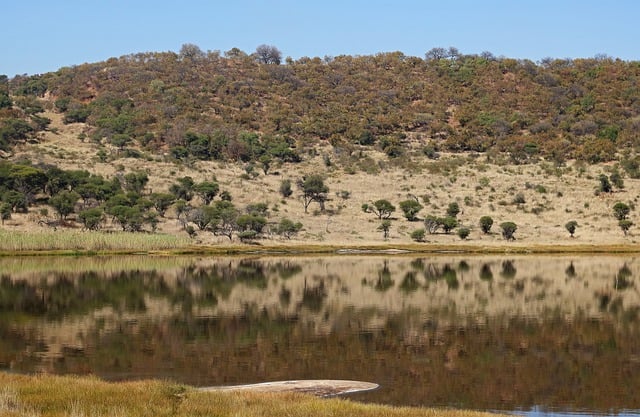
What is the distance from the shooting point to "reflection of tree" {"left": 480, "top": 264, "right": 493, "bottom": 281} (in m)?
53.0

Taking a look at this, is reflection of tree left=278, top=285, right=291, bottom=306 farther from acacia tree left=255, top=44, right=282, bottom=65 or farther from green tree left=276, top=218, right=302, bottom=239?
acacia tree left=255, top=44, right=282, bottom=65

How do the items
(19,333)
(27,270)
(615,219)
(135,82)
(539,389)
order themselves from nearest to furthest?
(539,389), (19,333), (27,270), (615,219), (135,82)

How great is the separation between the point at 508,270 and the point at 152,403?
44792 millimetres

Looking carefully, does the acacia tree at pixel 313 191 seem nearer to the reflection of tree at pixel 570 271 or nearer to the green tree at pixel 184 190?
the green tree at pixel 184 190

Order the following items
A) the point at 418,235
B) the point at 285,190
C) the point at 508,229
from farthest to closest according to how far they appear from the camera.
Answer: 1. the point at 285,190
2. the point at 508,229
3. the point at 418,235

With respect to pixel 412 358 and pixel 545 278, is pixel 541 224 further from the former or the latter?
pixel 412 358

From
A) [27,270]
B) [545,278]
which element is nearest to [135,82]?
[27,270]

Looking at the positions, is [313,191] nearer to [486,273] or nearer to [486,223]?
[486,223]

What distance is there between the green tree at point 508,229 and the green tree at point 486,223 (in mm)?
1152

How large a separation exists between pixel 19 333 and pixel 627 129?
4247 inches

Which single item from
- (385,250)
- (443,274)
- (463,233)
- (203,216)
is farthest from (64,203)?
(443,274)

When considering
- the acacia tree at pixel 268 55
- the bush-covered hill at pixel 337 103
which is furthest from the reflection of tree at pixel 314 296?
the acacia tree at pixel 268 55

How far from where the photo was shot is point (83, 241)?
234 feet

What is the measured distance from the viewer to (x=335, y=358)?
27.0 m
